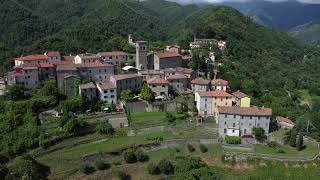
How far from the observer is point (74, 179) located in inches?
1834

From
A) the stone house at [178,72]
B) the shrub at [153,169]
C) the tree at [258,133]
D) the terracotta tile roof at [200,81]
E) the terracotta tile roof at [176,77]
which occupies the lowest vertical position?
the shrub at [153,169]

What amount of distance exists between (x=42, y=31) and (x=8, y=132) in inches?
4196

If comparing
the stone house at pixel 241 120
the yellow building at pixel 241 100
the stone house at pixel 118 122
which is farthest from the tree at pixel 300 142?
the stone house at pixel 118 122

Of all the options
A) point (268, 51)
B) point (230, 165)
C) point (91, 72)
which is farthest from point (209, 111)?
point (268, 51)

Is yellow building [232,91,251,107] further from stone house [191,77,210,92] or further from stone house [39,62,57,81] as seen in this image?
stone house [39,62,57,81]

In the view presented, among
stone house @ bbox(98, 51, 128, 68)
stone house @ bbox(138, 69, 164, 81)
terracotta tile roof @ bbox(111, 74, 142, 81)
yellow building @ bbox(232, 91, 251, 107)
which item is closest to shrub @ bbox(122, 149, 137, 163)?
terracotta tile roof @ bbox(111, 74, 142, 81)

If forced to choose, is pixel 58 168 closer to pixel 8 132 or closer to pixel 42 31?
pixel 8 132

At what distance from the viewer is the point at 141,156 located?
49375 millimetres

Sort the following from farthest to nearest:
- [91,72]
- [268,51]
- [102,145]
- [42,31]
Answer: [42,31] < [268,51] < [91,72] < [102,145]

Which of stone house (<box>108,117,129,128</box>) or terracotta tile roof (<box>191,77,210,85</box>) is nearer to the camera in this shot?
stone house (<box>108,117,129,128</box>)

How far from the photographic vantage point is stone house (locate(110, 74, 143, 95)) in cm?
6038

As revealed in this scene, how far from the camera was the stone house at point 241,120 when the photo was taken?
53281 mm

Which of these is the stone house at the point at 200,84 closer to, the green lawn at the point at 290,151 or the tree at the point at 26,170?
the green lawn at the point at 290,151

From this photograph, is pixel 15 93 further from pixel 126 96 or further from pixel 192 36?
pixel 192 36
